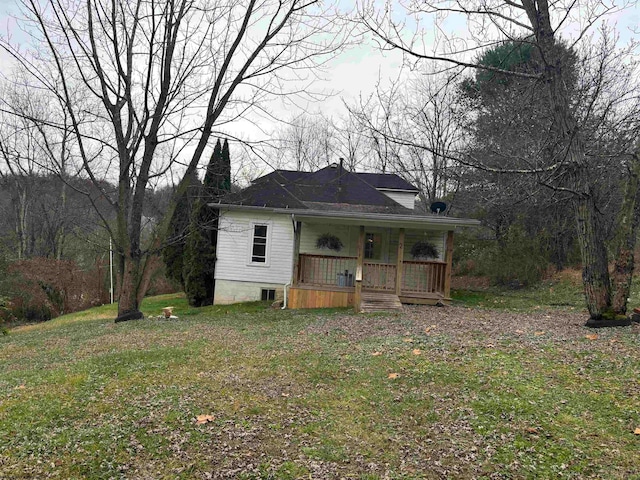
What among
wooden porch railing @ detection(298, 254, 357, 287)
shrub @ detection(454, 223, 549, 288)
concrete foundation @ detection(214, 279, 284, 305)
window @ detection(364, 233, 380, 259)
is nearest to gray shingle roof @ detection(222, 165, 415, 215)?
window @ detection(364, 233, 380, 259)

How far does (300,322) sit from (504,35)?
6995 millimetres

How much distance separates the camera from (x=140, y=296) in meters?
11.2

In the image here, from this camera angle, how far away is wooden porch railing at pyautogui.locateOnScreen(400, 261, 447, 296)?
12891mm

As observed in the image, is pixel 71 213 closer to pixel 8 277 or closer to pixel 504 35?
pixel 8 277

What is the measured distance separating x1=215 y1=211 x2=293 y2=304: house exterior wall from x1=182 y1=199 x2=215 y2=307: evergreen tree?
112cm

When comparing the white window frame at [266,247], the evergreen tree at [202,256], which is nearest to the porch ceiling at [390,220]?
the white window frame at [266,247]

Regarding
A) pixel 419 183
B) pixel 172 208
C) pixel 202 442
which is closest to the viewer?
pixel 202 442

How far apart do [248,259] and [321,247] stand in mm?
2852

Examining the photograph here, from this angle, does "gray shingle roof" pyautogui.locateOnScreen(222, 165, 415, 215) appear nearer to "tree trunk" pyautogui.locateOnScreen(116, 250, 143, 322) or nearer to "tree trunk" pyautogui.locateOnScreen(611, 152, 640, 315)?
"tree trunk" pyautogui.locateOnScreen(116, 250, 143, 322)

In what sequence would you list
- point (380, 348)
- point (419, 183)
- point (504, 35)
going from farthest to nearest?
point (419, 183)
point (504, 35)
point (380, 348)

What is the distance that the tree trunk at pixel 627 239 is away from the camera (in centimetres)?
699

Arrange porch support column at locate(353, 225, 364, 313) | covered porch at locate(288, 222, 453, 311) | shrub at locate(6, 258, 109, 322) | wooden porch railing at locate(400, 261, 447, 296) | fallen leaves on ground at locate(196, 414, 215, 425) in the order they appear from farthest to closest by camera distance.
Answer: shrub at locate(6, 258, 109, 322)
wooden porch railing at locate(400, 261, 447, 296)
covered porch at locate(288, 222, 453, 311)
porch support column at locate(353, 225, 364, 313)
fallen leaves on ground at locate(196, 414, 215, 425)

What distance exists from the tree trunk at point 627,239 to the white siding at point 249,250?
10.6 meters

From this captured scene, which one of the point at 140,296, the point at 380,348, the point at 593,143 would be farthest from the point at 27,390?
the point at 593,143
